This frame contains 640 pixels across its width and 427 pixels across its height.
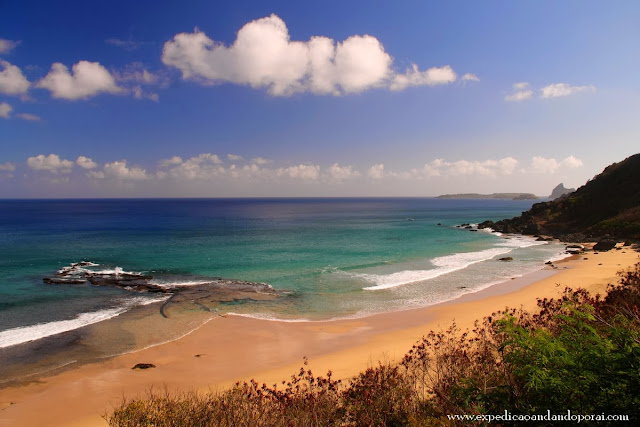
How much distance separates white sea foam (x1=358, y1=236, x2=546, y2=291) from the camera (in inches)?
1145

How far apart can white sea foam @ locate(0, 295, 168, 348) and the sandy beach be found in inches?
223

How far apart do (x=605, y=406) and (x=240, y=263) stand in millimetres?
36404

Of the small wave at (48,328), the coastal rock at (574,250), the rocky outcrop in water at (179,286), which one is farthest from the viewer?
the coastal rock at (574,250)

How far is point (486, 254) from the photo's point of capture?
42.6m

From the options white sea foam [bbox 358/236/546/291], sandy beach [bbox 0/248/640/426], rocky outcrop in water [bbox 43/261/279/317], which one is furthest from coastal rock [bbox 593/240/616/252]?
rocky outcrop in water [bbox 43/261/279/317]

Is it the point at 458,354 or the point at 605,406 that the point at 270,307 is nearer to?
the point at 458,354

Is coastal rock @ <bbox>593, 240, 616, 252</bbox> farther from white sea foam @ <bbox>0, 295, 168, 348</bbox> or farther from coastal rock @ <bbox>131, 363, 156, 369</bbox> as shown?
white sea foam @ <bbox>0, 295, 168, 348</bbox>

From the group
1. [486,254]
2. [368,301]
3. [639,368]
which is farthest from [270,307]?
[486,254]

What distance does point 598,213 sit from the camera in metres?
56.6

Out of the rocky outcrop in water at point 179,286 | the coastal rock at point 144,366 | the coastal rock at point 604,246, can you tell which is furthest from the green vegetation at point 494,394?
the coastal rock at point 604,246

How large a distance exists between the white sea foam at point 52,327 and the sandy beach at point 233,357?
567 centimetres

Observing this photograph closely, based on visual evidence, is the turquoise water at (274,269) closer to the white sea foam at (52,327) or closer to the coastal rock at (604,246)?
the white sea foam at (52,327)

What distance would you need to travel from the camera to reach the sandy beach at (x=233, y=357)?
11719 mm

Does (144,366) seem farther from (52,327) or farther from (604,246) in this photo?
(604,246)
